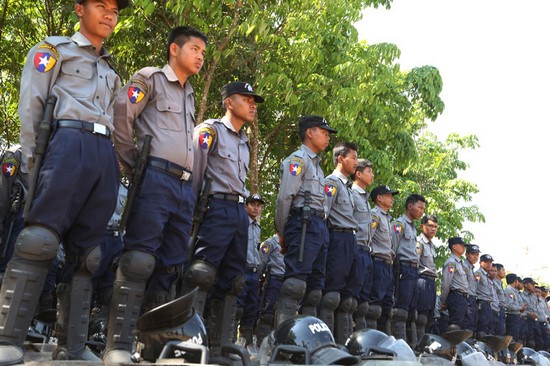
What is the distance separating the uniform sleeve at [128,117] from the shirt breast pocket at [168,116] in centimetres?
13

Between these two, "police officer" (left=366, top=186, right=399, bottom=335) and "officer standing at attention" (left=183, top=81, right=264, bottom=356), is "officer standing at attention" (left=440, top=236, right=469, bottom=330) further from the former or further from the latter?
"officer standing at attention" (left=183, top=81, right=264, bottom=356)

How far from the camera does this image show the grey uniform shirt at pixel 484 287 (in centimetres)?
1576

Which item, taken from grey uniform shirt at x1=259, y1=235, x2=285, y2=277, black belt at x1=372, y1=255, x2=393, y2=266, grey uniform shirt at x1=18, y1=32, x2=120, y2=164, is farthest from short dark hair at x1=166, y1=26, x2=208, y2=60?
grey uniform shirt at x1=259, y1=235, x2=285, y2=277

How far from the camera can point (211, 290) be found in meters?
5.88

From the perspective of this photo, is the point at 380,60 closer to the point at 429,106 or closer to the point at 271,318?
the point at 429,106

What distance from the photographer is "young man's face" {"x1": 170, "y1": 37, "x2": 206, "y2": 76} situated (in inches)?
211

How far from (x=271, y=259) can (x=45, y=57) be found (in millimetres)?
9225

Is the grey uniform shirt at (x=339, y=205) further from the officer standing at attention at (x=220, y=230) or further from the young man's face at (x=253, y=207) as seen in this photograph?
the young man's face at (x=253, y=207)

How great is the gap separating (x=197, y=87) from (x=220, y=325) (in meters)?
7.46

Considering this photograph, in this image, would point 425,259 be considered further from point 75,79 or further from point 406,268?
point 75,79

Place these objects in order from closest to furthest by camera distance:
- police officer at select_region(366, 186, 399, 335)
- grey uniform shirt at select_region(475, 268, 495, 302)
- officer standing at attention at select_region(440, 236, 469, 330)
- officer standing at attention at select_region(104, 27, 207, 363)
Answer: officer standing at attention at select_region(104, 27, 207, 363)
police officer at select_region(366, 186, 399, 335)
officer standing at attention at select_region(440, 236, 469, 330)
grey uniform shirt at select_region(475, 268, 495, 302)

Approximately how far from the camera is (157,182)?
4.80 m

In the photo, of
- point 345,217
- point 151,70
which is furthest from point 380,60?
point 151,70

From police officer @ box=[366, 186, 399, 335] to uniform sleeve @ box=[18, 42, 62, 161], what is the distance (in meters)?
6.57
